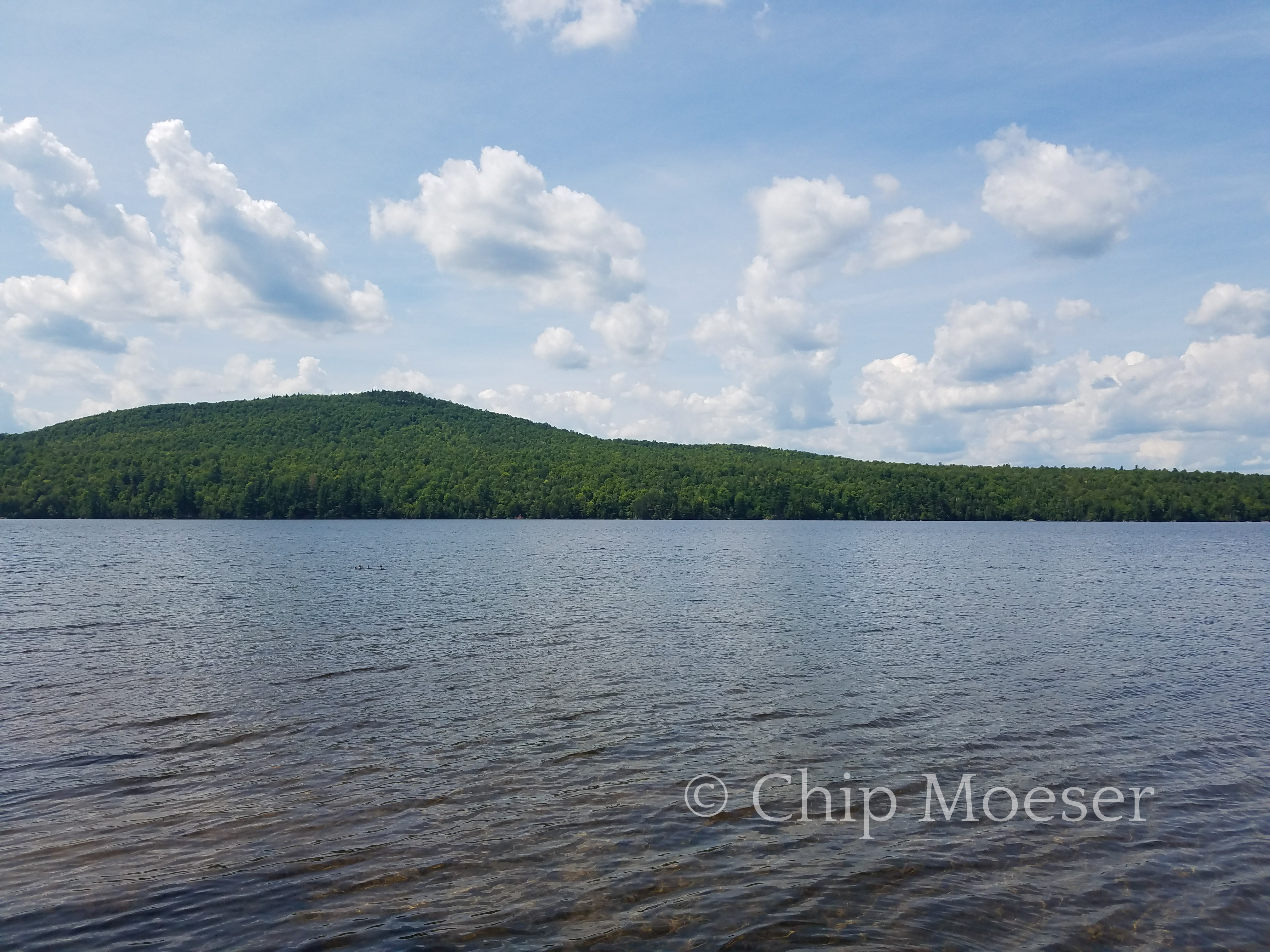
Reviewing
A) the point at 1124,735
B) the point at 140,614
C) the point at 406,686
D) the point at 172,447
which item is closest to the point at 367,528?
the point at 172,447

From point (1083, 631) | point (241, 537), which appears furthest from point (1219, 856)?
point (241, 537)

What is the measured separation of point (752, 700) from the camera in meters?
21.1

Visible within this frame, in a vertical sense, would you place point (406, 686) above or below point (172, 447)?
below

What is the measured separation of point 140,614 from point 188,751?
23.6 meters

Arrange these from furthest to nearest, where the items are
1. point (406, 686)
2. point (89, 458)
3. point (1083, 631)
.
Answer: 1. point (89, 458)
2. point (1083, 631)
3. point (406, 686)

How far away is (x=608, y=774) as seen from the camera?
15.2 meters

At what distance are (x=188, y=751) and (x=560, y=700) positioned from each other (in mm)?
8612

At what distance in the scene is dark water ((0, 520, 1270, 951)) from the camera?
10.1 meters

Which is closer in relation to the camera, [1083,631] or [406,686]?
[406,686]

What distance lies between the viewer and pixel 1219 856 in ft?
39.4

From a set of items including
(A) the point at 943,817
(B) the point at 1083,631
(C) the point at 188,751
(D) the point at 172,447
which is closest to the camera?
(A) the point at 943,817

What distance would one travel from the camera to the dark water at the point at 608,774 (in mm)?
10094

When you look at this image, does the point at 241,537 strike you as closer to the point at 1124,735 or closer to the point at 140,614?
the point at 140,614

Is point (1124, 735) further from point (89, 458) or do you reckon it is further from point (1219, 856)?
point (89, 458)
